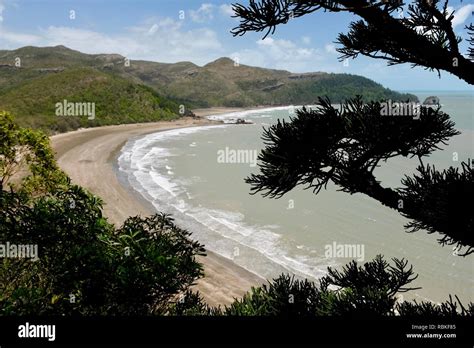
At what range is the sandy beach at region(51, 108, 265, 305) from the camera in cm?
1366

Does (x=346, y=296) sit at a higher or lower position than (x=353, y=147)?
lower

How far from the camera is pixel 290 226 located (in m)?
20.5

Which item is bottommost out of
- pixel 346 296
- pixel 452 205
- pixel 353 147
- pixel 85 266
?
pixel 85 266

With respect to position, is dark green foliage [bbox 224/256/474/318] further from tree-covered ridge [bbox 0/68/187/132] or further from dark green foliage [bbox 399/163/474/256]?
tree-covered ridge [bbox 0/68/187/132]

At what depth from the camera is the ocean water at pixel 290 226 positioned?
604 inches

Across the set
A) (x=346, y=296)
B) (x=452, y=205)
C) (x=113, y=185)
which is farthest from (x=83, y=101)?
(x=452, y=205)

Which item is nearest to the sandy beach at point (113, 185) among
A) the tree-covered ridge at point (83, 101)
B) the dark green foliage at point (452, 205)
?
the tree-covered ridge at point (83, 101)

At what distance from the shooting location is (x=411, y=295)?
13062 mm

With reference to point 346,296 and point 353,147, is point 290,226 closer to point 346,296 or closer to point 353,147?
point 346,296

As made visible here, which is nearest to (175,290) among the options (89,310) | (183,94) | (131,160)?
(89,310)

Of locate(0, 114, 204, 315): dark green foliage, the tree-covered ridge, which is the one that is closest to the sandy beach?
locate(0, 114, 204, 315): dark green foliage

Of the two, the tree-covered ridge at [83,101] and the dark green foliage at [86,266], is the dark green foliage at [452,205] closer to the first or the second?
the dark green foliage at [86,266]

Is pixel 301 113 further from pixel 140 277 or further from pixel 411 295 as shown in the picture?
pixel 411 295

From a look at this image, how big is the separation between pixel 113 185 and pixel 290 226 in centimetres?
1417
